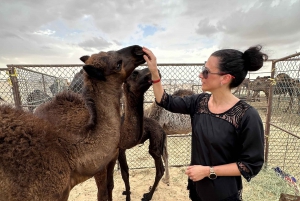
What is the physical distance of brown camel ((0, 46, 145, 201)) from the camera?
5.93 feet

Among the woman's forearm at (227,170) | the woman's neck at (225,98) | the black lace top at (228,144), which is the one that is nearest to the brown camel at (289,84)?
the woman's neck at (225,98)

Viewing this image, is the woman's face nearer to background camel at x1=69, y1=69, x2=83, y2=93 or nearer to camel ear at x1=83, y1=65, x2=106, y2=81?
camel ear at x1=83, y1=65, x2=106, y2=81

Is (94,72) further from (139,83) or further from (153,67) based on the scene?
(139,83)

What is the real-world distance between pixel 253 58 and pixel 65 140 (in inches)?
78.1

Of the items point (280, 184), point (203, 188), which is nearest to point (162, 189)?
point (280, 184)

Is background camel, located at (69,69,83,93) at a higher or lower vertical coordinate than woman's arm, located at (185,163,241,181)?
higher

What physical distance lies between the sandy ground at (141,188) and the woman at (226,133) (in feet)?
9.55

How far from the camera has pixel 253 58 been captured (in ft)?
6.32

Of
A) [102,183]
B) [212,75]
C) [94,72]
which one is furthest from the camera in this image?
[102,183]

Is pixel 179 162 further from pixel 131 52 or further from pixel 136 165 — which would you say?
pixel 131 52

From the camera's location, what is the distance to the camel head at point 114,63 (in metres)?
2.35

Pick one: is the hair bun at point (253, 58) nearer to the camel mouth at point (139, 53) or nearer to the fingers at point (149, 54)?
the fingers at point (149, 54)

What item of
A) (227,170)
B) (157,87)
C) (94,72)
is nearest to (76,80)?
(94,72)

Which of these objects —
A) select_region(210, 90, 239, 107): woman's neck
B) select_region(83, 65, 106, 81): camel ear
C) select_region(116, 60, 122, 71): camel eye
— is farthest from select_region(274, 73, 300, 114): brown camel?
select_region(83, 65, 106, 81): camel ear
